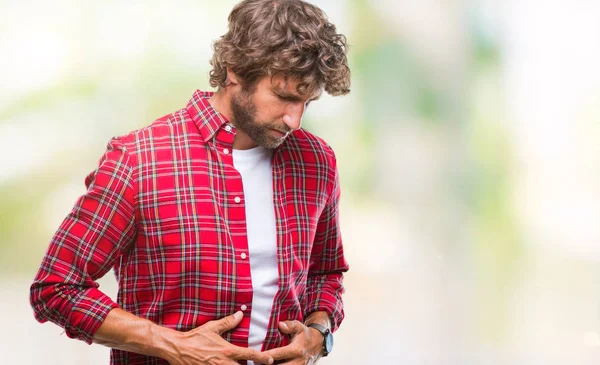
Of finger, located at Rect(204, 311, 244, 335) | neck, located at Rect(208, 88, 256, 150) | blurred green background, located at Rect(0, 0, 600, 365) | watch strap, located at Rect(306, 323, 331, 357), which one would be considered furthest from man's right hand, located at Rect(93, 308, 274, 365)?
blurred green background, located at Rect(0, 0, 600, 365)

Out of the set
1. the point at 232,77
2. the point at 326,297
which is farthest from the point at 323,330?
the point at 232,77

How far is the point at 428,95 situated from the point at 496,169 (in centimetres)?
36

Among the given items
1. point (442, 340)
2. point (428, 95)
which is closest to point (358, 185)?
point (428, 95)

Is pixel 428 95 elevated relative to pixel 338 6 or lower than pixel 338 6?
lower

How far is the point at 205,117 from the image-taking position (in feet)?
5.46

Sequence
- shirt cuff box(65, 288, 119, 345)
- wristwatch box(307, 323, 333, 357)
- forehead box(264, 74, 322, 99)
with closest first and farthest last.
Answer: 1. shirt cuff box(65, 288, 119, 345)
2. forehead box(264, 74, 322, 99)
3. wristwatch box(307, 323, 333, 357)

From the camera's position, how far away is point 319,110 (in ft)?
8.96

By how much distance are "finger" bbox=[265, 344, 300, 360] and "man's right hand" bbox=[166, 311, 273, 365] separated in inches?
2.0

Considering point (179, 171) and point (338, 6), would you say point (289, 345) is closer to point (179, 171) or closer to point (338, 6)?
point (179, 171)

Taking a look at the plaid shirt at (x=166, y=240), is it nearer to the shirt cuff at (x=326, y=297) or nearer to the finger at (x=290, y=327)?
the finger at (x=290, y=327)

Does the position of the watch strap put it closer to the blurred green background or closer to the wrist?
the wrist

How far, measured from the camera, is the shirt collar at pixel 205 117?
5.41 ft

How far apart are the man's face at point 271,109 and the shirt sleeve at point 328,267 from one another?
299 millimetres

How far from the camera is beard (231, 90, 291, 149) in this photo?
5.36ft
